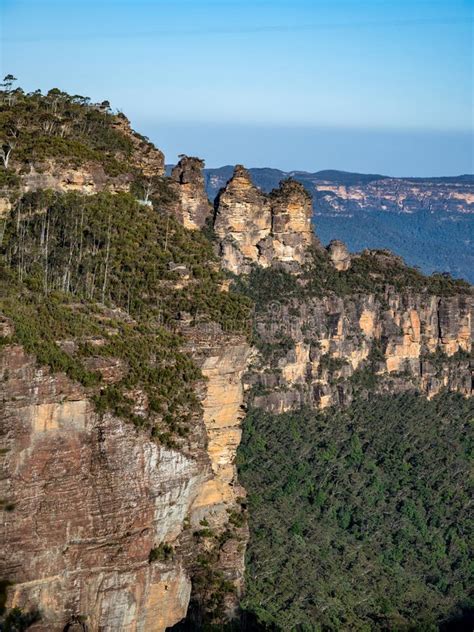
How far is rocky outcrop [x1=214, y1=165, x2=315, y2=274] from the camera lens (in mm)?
71812

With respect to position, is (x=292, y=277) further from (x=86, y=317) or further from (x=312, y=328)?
(x=86, y=317)

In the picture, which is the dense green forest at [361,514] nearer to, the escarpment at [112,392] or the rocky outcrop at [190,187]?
the rocky outcrop at [190,187]

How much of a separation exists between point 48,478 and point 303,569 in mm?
25874

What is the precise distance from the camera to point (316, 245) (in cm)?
7731


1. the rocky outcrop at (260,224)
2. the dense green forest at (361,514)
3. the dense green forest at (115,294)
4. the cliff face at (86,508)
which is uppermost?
the rocky outcrop at (260,224)

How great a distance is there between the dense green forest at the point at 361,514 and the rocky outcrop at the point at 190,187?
10717 millimetres

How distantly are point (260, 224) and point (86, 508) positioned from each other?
43.5 metres

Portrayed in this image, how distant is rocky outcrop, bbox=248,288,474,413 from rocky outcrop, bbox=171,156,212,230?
666 centimetres

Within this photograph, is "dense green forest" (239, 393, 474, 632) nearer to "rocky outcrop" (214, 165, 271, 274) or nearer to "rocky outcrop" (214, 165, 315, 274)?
"rocky outcrop" (214, 165, 315, 274)

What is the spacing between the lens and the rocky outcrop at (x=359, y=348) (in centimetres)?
7094

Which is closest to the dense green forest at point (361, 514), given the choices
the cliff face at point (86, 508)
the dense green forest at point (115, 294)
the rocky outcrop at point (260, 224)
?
the rocky outcrop at point (260, 224)

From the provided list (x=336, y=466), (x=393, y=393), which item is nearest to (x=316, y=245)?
(x=393, y=393)

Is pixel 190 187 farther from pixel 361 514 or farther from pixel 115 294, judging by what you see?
pixel 115 294

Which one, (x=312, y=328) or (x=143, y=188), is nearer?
(x=143, y=188)
